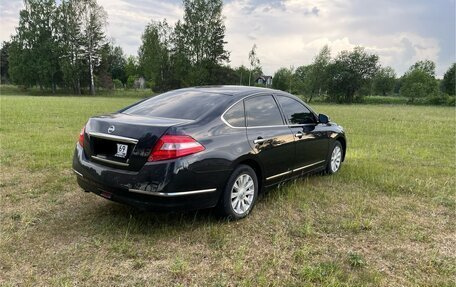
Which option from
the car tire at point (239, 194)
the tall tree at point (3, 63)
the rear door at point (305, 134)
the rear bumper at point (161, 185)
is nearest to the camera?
the rear bumper at point (161, 185)

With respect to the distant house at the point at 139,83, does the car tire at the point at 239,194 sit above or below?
above

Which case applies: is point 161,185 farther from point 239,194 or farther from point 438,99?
point 438,99

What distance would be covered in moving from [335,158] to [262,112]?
240 centimetres

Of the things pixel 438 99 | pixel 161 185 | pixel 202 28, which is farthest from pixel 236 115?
pixel 438 99

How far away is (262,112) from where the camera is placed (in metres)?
4.64

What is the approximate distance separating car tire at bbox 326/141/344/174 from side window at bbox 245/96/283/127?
1.70 meters

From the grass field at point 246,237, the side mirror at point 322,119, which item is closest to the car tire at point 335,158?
the grass field at point 246,237

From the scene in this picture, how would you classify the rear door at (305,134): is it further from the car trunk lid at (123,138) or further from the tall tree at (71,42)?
the tall tree at (71,42)

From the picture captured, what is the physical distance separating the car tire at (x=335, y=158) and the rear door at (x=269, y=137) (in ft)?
4.88

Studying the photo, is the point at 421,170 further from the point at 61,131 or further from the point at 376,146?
the point at 61,131

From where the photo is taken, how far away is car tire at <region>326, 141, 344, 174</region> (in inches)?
243

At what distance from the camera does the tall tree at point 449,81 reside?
6674cm

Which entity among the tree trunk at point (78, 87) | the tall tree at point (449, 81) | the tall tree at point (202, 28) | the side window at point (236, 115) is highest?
the tall tree at point (202, 28)

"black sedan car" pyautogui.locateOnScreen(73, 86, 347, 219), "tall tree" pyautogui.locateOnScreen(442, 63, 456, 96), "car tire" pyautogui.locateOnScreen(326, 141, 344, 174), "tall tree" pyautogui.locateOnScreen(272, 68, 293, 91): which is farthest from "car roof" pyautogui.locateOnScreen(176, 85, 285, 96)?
"tall tree" pyautogui.locateOnScreen(442, 63, 456, 96)
